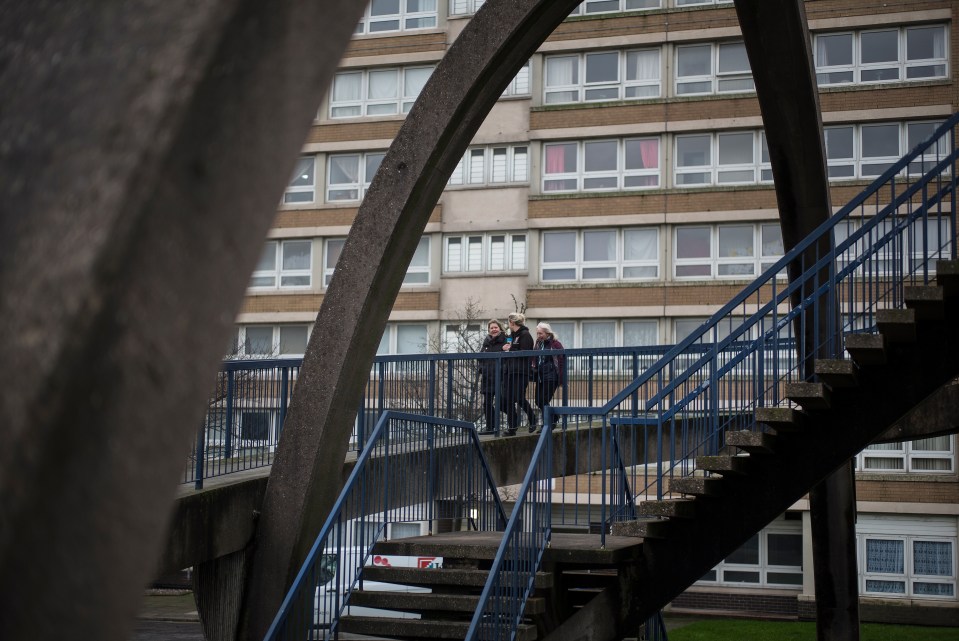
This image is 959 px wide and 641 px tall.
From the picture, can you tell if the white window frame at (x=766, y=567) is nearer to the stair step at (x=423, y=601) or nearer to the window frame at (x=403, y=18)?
the window frame at (x=403, y=18)

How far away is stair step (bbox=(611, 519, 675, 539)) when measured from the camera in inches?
437

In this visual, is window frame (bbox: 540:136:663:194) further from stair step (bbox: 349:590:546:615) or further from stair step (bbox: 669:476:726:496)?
stair step (bbox: 349:590:546:615)

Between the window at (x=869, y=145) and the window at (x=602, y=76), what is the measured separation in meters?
6.64

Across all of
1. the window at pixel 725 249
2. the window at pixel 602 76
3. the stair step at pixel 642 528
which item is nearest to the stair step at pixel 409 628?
the stair step at pixel 642 528

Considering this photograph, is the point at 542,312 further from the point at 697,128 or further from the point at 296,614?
the point at 296,614

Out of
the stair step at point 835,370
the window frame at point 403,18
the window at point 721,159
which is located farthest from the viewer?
the window frame at point 403,18

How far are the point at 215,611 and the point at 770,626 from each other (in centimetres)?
2528

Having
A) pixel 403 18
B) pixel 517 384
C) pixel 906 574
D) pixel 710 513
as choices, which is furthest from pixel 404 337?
pixel 710 513

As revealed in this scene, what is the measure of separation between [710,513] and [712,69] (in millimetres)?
31438

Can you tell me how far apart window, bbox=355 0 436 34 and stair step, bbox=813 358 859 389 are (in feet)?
119

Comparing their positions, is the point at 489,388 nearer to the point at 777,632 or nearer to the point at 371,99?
the point at 777,632

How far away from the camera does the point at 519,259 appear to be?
41.8m

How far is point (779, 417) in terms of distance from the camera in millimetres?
10578

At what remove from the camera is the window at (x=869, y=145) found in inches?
1501
